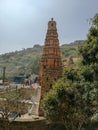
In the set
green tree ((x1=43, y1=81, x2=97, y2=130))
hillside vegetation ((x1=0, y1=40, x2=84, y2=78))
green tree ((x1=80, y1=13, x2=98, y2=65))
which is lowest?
green tree ((x1=43, y1=81, x2=97, y2=130))

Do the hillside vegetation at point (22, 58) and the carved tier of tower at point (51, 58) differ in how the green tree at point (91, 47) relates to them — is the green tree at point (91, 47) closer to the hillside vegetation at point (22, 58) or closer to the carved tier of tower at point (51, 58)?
the carved tier of tower at point (51, 58)

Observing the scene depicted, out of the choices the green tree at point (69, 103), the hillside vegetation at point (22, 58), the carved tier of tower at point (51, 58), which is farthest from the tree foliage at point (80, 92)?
the hillside vegetation at point (22, 58)

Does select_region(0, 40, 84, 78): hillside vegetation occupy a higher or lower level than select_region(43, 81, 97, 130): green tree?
higher

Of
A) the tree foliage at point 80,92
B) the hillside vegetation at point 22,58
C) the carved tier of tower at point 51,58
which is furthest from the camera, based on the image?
the hillside vegetation at point 22,58

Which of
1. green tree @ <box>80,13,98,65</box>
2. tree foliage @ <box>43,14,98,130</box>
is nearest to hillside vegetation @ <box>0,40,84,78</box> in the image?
tree foliage @ <box>43,14,98,130</box>

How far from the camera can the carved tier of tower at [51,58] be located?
29344mm

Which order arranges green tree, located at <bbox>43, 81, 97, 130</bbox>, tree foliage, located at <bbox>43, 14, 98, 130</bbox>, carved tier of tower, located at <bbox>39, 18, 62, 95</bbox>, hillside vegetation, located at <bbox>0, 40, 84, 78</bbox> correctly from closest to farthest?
tree foliage, located at <bbox>43, 14, 98, 130</bbox> < green tree, located at <bbox>43, 81, 97, 130</bbox> < carved tier of tower, located at <bbox>39, 18, 62, 95</bbox> < hillside vegetation, located at <bbox>0, 40, 84, 78</bbox>

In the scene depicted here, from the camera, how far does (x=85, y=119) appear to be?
834 inches

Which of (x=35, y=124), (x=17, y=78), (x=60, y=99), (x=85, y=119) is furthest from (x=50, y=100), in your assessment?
(x=17, y=78)

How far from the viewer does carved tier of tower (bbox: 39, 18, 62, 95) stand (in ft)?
96.3

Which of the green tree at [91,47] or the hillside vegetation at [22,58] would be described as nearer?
the green tree at [91,47]

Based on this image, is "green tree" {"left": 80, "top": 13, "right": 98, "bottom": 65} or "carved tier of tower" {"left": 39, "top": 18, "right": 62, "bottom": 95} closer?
"green tree" {"left": 80, "top": 13, "right": 98, "bottom": 65}

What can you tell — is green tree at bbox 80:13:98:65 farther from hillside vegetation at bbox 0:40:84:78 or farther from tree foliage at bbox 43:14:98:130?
hillside vegetation at bbox 0:40:84:78

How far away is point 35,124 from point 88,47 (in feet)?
29.6
